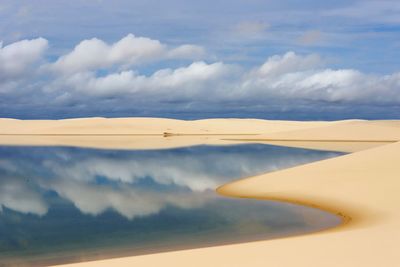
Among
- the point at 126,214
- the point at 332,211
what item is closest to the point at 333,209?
the point at 332,211

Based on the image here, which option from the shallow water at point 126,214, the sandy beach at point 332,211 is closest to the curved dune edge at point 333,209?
the sandy beach at point 332,211

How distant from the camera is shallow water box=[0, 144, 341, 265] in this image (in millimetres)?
12398

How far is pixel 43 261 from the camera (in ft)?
36.2

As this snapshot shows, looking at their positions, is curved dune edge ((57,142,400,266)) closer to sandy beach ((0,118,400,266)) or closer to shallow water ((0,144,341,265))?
sandy beach ((0,118,400,266))

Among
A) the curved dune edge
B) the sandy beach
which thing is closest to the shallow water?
the sandy beach

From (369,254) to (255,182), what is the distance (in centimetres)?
1265

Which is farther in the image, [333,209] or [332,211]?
[333,209]

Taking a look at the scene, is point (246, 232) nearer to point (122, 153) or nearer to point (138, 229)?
point (138, 229)

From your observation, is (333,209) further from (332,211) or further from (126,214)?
(126,214)

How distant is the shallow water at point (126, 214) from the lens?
12398mm

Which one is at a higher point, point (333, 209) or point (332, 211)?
point (333, 209)

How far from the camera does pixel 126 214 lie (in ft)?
53.1

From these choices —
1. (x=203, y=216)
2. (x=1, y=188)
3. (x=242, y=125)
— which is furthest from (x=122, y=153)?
(x=242, y=125)

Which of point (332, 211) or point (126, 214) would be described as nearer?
point (332, 211)
